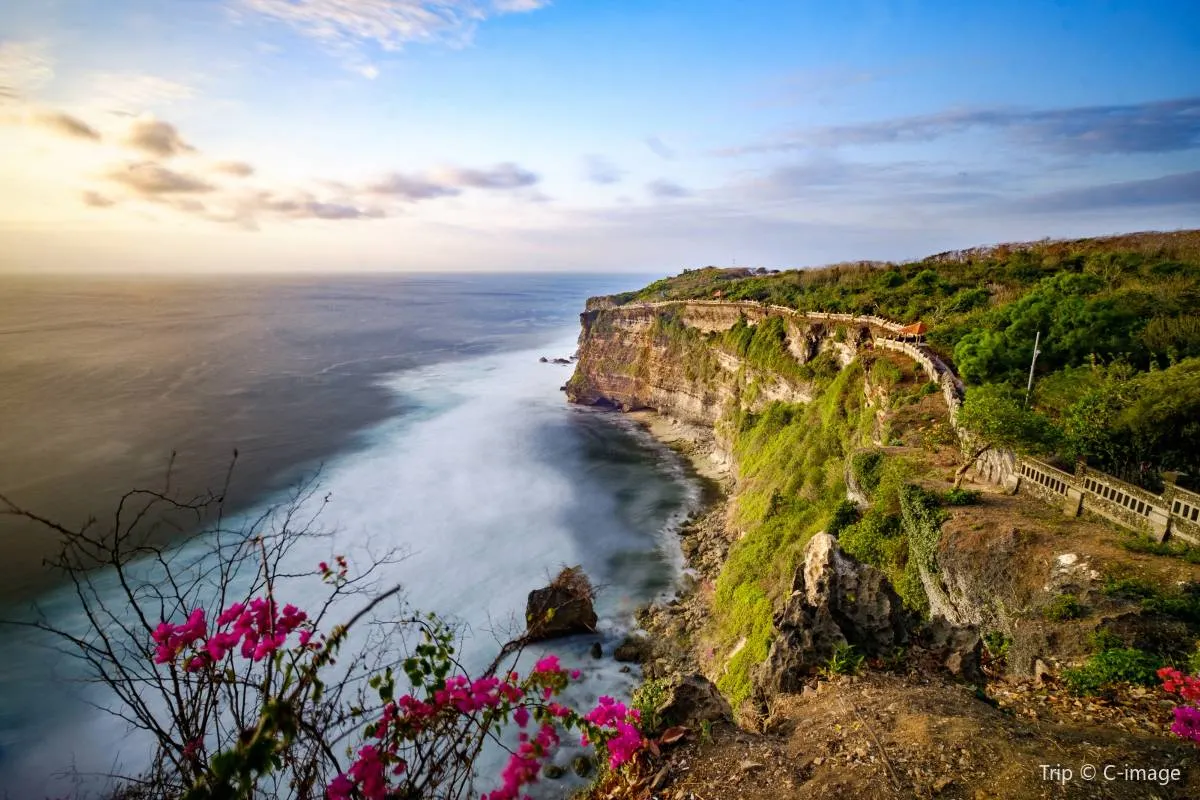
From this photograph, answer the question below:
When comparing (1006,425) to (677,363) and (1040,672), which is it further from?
(677,363)

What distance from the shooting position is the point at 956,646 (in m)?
11.3

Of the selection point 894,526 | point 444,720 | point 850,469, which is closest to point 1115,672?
point 894,526

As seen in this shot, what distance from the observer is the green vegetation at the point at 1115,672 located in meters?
9.88

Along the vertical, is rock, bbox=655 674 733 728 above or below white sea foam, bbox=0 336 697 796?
above

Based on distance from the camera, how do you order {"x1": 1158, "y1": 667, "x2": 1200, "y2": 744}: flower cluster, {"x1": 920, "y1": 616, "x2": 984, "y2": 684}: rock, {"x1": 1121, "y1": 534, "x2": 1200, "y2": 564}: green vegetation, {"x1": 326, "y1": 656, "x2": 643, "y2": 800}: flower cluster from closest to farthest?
{"x1": 326, "y1": 656, "x2": 643, "y2": 800}: flower cluster → {"x1": 1158, "y1": 667, "x2": 1200, "y2": 744}: flower cluster → {"x1": 920, "y1": 616, "x2": 984, "y2": 684}: rock → {"x1": 1121, "y1": 534, "x2": 1200, "y2": 564}: green vegetation

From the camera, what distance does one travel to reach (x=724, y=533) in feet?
107

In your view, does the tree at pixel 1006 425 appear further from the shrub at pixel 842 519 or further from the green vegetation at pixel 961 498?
the shrub at pixel 842 519

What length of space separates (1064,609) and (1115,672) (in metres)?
1.76

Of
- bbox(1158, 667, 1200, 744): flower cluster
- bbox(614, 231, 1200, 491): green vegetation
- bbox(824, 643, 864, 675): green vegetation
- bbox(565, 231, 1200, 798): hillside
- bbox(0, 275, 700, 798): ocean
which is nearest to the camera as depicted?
bbox(1158, 667, 1200, 744): flower cluster

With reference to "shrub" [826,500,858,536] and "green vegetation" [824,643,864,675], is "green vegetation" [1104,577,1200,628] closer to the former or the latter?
"green vegetation" [824,643,864,675]

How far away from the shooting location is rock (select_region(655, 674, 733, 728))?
9.58 m

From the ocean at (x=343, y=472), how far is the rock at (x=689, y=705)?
6784mm

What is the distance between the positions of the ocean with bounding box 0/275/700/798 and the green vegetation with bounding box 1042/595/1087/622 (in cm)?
1447

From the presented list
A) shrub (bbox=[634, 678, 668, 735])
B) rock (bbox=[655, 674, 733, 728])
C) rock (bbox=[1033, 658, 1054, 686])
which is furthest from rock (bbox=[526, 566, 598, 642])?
rock (bbox=[1033, 658, 1054, 686])
